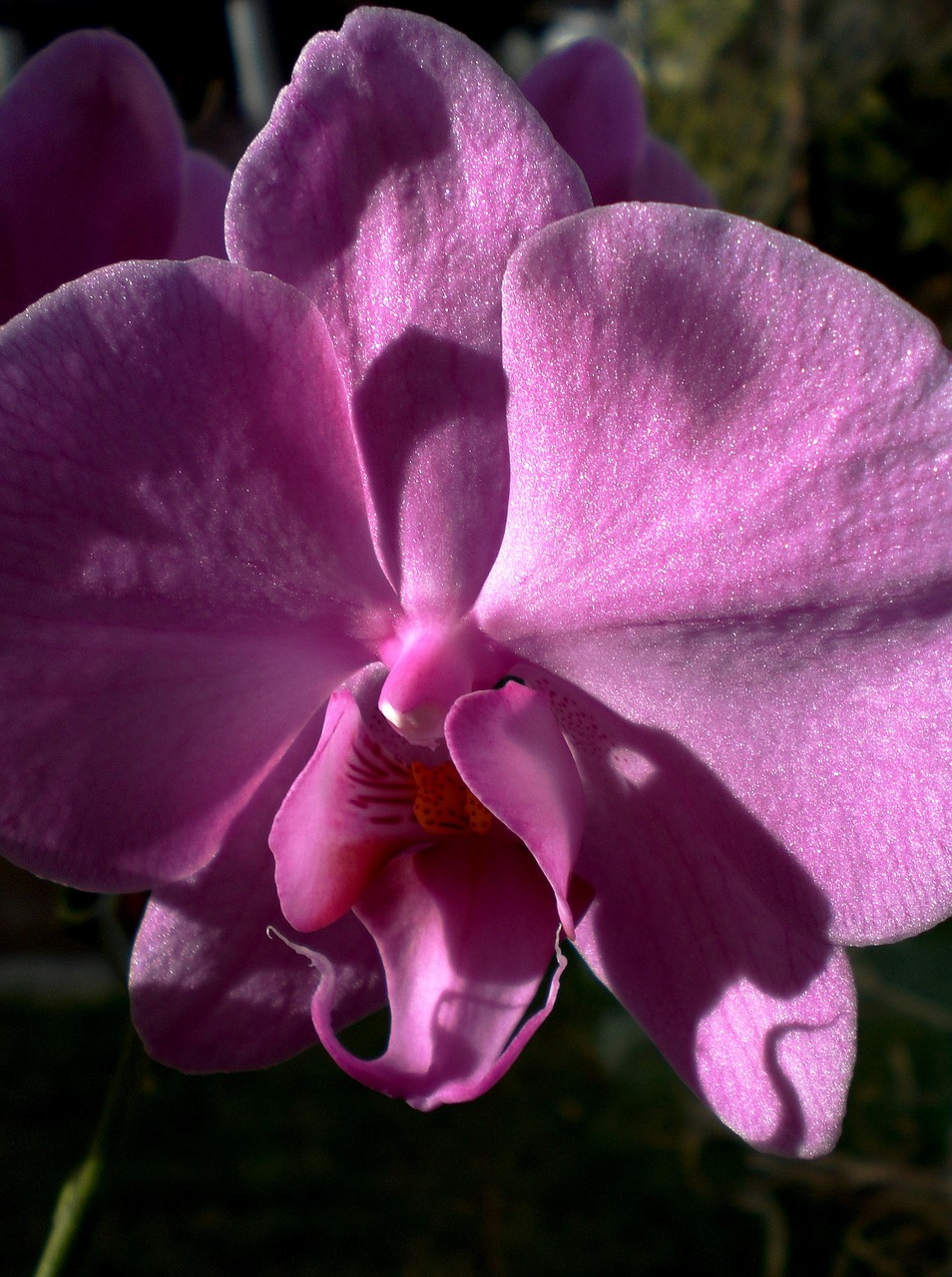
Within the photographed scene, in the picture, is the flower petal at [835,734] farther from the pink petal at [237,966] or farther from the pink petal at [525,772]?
the pink petal at [237,966]

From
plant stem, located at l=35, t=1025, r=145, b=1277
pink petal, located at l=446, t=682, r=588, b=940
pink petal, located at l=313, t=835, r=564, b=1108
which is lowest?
plant stem, located at l=35, t=1025, r=145, b=1277

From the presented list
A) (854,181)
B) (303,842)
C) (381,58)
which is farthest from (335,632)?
(854,181)

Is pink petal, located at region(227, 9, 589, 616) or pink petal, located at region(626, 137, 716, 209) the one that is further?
pink petal, located at region(626, 137, 716, 209)

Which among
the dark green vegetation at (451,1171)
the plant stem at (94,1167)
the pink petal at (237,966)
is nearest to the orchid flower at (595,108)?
the pink petal at (237,966)

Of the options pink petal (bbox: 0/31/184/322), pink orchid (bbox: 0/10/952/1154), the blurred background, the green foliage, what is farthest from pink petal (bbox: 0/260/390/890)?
the green foliage

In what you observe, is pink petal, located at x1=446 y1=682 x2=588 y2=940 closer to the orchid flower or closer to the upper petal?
the upper petal

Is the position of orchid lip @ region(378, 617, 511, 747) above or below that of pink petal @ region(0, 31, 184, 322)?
below

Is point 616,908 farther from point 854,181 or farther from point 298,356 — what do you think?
point 854,181
